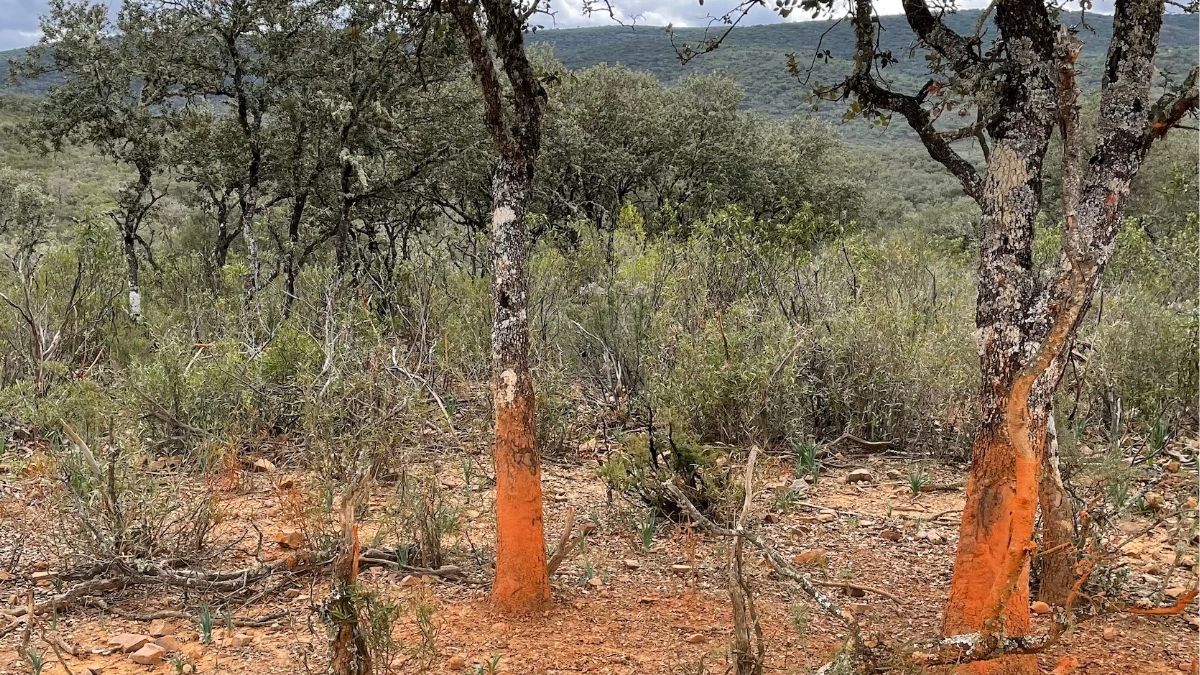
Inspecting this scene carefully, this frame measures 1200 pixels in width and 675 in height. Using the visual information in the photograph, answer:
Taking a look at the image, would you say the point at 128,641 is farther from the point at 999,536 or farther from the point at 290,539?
the point at 999,536

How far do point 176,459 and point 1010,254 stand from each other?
5.76 m

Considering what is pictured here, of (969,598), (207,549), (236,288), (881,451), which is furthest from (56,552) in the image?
(236,288)

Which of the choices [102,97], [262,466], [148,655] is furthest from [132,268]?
[148,655]

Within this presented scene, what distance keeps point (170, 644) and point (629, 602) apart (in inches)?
80.4

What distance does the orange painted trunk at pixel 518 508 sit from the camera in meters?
3.65

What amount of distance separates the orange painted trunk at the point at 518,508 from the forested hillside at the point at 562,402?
0.02m

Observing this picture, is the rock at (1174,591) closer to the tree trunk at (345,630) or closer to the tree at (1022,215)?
the tree at (1022,215)

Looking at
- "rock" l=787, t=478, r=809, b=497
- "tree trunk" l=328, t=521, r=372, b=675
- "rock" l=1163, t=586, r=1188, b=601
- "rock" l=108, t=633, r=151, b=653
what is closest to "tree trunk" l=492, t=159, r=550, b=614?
"tree trunk" l=328, t=521, r=372, b=675

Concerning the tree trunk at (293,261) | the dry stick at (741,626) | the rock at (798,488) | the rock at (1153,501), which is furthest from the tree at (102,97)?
the rock at (1153,501)

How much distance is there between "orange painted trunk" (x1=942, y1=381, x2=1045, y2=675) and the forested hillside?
2cm

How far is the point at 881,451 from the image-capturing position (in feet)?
21.7

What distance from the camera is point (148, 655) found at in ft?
11.2

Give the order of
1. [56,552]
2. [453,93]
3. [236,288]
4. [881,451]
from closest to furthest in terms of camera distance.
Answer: [56,552], [881,451], [236,288], [453,93]

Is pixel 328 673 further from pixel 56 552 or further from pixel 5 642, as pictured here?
pixel 56 552
